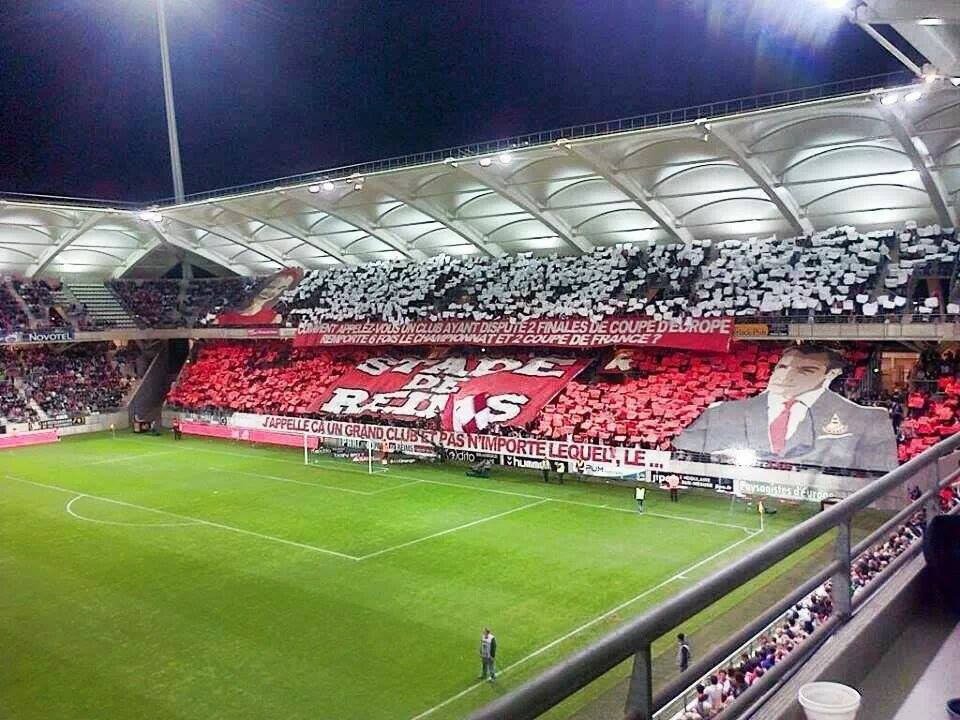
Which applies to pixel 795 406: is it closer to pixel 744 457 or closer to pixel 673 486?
pixel 744 457

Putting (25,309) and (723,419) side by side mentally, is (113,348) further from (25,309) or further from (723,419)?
(723,419)

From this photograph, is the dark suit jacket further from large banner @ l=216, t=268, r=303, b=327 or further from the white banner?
large banner @ l=216, t=268, r=303, b=327

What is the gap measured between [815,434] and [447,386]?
17.1m

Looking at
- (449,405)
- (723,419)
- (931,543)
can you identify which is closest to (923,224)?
(723,419)

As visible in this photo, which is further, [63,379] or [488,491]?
[63,379]

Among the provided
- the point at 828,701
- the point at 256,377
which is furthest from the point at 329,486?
the point at 828,701

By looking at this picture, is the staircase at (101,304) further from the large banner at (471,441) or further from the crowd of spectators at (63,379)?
the large banner at (471,441)

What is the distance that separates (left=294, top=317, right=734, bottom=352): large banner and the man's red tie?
12.4 ft

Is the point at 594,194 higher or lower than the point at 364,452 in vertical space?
higher

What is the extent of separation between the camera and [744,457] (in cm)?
2703

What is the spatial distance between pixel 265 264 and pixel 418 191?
20.2 metres

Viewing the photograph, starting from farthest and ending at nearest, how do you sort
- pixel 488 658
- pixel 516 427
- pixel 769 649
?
pixel 516 427 < pixel 488 658 < pixel 769 649

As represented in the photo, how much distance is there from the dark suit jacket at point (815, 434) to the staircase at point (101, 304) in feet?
127

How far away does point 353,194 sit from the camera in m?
37.9
